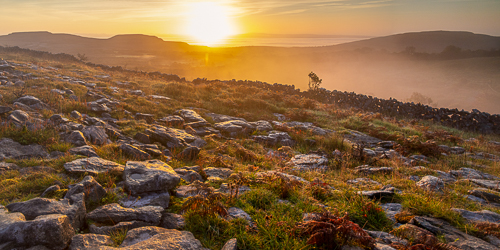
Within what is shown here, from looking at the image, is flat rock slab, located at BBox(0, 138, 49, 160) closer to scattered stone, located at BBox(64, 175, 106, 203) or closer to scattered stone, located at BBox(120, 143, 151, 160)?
scattered stone, located at BBox(120, 143, 151, 160)

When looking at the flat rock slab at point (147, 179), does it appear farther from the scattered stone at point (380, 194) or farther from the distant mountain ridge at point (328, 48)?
the distant mountain ridge at point (328, 48)

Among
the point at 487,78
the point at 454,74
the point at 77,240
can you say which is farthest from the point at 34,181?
the point at 454,74

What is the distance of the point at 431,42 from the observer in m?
120

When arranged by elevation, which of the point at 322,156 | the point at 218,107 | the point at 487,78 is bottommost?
the point at 322,156

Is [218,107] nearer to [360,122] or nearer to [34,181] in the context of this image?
[360,122]

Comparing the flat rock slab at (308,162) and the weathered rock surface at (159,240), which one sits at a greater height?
the weathered rock surface at (159,240)

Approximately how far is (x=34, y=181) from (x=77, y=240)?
8.43 ft

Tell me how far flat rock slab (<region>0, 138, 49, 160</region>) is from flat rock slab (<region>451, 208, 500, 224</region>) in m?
9.38

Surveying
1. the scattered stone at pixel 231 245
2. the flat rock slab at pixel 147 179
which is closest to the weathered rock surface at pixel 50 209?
the flat rock slab at pixel 147 179

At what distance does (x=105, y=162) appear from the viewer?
5.55m

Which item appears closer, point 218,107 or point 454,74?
point 218,107

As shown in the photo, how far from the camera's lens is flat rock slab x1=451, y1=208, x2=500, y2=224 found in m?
4.04

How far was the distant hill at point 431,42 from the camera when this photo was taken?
106m

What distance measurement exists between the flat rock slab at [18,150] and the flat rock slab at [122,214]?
11.6ft
